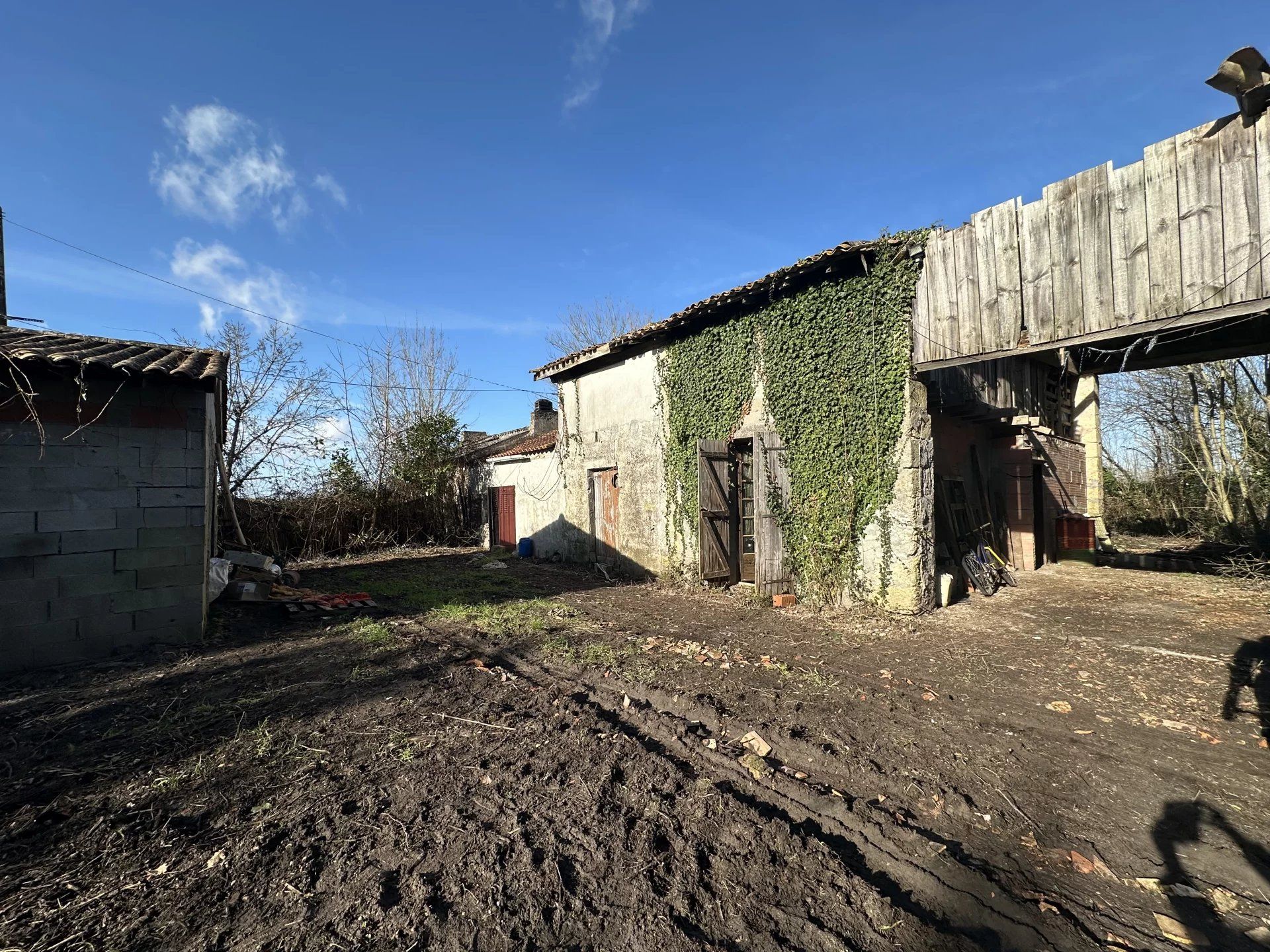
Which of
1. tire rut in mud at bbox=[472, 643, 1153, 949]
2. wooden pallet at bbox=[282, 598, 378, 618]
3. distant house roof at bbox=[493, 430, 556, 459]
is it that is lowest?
tire rut in mud at bbox=[472, 643, 1153, 949]

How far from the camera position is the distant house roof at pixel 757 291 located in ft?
21.9

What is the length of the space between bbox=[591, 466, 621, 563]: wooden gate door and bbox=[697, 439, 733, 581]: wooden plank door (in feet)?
8.68

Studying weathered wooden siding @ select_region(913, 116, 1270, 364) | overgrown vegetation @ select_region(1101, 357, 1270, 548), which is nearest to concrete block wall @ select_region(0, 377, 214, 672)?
weathered wooden siding @ select_region(913, 116, 1270, 364)

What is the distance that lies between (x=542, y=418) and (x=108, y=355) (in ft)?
40.7

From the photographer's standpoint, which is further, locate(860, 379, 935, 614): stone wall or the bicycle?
the bicycle

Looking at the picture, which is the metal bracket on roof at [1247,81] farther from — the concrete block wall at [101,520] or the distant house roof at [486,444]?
the distant house roof at [486,444]

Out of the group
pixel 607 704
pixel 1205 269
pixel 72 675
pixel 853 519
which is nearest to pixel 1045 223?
pixel 1205 269

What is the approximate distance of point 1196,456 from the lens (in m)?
14.0

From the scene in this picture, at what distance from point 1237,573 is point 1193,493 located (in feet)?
26.2

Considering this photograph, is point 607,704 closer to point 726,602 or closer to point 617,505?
point 726,602

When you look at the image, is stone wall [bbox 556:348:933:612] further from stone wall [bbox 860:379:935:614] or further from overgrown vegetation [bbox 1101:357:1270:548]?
overgrown vegetation [bbox 1101:357:1270:548]

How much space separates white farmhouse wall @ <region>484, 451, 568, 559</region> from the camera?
12883mm

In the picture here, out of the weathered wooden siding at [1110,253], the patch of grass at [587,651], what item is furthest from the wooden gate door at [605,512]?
the weathered wooden siding at [1110,253]

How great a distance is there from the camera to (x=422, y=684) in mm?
4609
